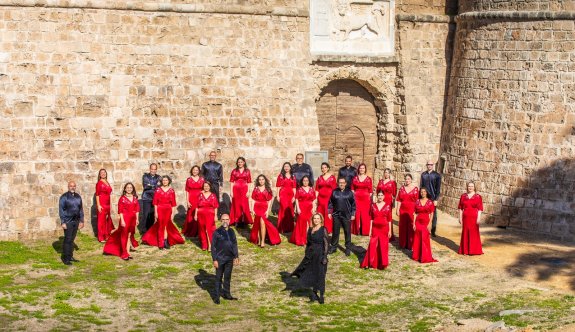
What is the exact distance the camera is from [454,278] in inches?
717

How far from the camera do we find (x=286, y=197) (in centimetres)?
2100

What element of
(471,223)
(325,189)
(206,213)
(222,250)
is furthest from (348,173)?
(222,250)

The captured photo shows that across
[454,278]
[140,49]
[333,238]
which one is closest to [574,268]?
[454,278]

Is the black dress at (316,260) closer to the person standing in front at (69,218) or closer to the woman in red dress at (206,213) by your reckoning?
the woman in red dress at (206,213)

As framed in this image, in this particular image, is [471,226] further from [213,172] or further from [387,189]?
[213,172]

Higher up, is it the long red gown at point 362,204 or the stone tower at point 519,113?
the stone tower at point 519,113

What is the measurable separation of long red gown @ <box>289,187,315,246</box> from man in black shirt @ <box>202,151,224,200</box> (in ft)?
6.65

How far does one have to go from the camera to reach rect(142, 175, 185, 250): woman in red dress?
Answer: 64.2ft

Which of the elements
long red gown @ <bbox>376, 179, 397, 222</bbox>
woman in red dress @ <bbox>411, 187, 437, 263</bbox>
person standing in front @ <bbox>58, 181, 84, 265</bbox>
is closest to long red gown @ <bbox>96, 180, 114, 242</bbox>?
person standing in front @ <bbox>58, 181, 84, 265</bbox>

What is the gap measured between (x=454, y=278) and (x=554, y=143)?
17.9ft

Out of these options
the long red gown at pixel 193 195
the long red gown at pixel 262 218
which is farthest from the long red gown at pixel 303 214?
the long red gown at pixel 193 195

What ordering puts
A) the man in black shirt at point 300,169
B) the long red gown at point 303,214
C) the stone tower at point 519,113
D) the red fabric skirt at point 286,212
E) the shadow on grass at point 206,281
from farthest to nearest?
the stone tower at point 519,113 < the man in black shirt at point 300,169 < the red fabric skirt at point 286,212 < the long red gown at point 303,214 < the shadow on grass at point 206,281

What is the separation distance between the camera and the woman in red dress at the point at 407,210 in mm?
20016

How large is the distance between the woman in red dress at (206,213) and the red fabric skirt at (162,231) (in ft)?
1.92
